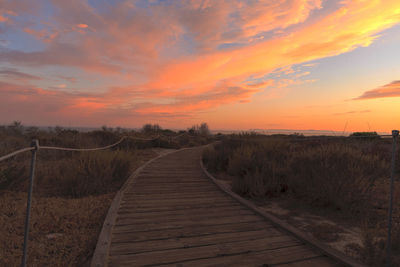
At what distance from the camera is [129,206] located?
14.3 feet

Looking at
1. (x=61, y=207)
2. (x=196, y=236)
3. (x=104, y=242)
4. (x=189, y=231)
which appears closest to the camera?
(x=104, y=242)

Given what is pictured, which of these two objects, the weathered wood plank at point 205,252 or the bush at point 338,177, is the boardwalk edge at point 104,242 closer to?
the weathered wood plank at point 205,252

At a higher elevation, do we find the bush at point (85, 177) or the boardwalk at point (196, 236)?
the bush at point (85, 177)

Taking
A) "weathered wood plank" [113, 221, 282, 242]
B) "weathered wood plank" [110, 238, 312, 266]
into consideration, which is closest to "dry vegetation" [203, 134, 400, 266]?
"weathered wood plank" [110, 238, 312, 266]

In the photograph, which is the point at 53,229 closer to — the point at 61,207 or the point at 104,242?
the point at 61,207

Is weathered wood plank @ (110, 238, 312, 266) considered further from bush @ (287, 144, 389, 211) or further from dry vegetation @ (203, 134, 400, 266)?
bush @ (287, 144, 389, 211)

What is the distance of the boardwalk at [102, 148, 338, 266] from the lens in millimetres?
2580

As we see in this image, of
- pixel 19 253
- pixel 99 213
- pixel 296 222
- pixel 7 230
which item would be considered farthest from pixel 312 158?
pixel 7 230

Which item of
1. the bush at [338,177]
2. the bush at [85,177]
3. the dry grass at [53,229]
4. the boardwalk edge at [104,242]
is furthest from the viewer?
the bush at [85,177]

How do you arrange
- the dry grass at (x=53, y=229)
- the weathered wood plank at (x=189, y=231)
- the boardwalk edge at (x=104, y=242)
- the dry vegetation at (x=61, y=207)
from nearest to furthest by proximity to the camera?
the boardwalk edge at (x=104, y=242) < the dry grass at (x=53, y=229) < the dry vegetation at (x=61, y=207) < the weathered wood plank at (x=189, y=231)

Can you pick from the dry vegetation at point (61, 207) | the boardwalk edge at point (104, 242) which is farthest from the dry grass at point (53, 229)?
the boardwalk edge at point (104, 242)

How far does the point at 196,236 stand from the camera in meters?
3.15

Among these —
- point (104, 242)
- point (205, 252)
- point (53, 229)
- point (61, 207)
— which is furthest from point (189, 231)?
point (61, 207)

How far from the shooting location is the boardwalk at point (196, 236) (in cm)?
258
